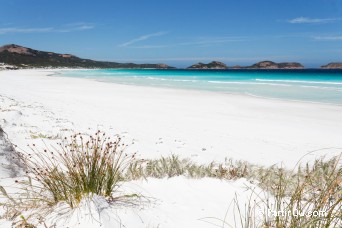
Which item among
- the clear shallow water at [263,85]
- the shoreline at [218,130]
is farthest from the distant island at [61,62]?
the shoreline at [218,130]

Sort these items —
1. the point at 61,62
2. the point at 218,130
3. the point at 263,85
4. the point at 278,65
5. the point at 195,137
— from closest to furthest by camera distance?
the point at 195,137 < the point at 218,130 < the point at 263,85 < the point at 61,62 < the point at 278,65

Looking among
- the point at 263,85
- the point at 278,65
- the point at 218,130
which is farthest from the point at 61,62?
the point at 218,130

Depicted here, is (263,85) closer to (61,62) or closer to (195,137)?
(195,137)

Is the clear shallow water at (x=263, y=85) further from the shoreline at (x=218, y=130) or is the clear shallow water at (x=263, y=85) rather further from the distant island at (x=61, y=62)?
the distant island at (x=61, y=62)

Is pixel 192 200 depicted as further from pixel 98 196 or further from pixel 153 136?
pixel 153 136

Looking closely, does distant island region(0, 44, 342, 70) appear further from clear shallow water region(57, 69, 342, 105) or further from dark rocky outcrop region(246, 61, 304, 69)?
clear shallow water region(57, 69, 342, 105)

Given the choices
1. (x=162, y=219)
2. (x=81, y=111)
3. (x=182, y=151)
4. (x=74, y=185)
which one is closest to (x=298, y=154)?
(x=182, y=151)

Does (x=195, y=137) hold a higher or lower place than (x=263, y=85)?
→ lower

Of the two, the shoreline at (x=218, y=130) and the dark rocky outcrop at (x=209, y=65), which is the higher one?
the dark rocky outcrop at (x=209, y=65)

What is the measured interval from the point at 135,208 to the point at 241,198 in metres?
1.17

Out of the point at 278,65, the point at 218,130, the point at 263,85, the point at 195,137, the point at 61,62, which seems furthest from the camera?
the point at 278,65

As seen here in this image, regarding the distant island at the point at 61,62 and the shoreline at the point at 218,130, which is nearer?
the shoreline at the point at 218,130

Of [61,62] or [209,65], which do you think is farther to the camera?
[209,65]

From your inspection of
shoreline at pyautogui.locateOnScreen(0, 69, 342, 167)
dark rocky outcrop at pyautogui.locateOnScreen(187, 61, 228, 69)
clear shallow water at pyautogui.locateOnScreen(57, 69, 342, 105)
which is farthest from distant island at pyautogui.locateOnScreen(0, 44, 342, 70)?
shoreline at pyautogui.locateOnScreen(0, 69, 342, 167)
